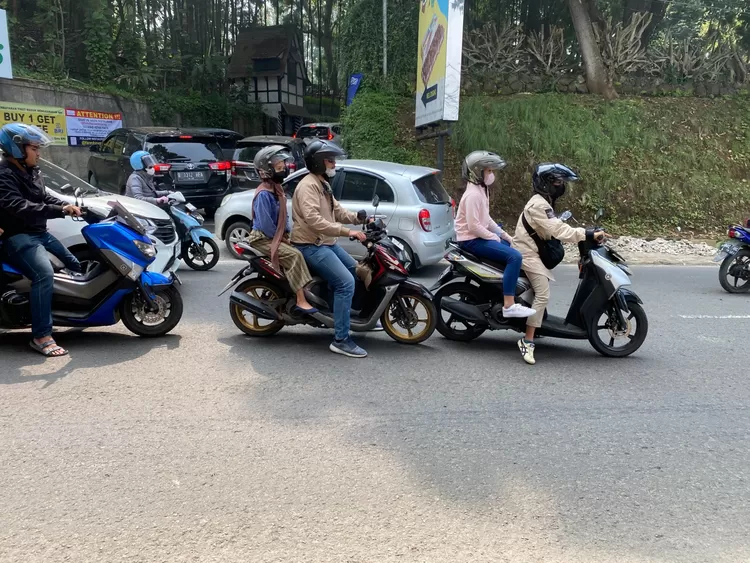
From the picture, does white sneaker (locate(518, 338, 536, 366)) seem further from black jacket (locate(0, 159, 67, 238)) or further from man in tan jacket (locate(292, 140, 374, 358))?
black jacket (locate(0, 159, 67, 238))

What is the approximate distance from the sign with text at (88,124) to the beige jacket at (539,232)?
14882 millimetres

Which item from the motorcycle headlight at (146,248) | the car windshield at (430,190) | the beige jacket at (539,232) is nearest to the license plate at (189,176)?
the car windshield at (430,190)

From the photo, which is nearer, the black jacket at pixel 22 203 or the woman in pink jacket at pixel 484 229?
the black jacket at pixel 22 203

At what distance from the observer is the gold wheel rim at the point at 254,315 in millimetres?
5891

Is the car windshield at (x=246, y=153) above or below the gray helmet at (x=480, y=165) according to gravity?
above

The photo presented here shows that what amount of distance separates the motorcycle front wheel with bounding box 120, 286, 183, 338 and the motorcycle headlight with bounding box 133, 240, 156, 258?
0.33m

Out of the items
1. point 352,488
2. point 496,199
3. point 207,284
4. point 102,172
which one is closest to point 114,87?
point 102,172

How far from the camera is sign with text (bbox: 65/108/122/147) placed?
17400mm

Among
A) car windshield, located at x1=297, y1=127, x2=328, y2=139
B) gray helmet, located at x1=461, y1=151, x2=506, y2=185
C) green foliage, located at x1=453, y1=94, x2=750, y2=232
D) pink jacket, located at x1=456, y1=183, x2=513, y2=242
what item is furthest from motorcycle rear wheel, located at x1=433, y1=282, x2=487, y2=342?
car windshield, located at x1=297, y1=127, x2=328, y2=139

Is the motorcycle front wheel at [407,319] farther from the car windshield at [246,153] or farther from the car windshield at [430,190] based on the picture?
the car windshield at [246,153]

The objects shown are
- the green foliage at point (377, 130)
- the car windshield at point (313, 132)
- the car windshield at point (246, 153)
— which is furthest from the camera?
the car windshield at point (313, 132)

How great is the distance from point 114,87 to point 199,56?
830 cm

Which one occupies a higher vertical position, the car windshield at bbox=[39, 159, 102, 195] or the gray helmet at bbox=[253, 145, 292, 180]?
the gray helmet at bbox=[253, 145, 292, 180]

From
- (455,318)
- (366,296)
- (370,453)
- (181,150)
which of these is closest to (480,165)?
(455,318)
